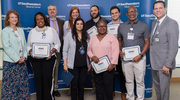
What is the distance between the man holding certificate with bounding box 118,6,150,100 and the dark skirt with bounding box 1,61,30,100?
1.89m

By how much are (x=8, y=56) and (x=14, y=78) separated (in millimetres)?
416

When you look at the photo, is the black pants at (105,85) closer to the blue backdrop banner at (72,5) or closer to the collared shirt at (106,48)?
the collared shirt at (106,48)

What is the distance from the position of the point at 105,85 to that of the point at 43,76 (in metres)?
1.14

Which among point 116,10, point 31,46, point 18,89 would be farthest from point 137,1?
point 18,89

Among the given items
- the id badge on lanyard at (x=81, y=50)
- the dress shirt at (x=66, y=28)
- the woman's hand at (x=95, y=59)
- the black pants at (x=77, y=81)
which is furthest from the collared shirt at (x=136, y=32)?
the dress shirt at (x=66, y=28)

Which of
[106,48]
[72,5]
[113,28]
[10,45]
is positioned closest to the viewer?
[106,48]

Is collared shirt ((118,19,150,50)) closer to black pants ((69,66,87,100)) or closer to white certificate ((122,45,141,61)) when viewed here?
white certificate ((122,45,141,61))

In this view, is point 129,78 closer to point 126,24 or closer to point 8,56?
point 126,24

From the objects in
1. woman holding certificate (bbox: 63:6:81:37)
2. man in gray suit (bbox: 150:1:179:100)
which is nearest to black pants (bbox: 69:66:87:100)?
woman holding certificate (bbox: 63:6:81:37)

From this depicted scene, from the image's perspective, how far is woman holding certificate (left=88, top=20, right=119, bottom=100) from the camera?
110 inches

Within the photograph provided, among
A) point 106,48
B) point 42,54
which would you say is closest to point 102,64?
point 106,48

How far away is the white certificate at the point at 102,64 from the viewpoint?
2.77m

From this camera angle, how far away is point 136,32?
9.61 ft

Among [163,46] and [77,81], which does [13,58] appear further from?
[163,46]
